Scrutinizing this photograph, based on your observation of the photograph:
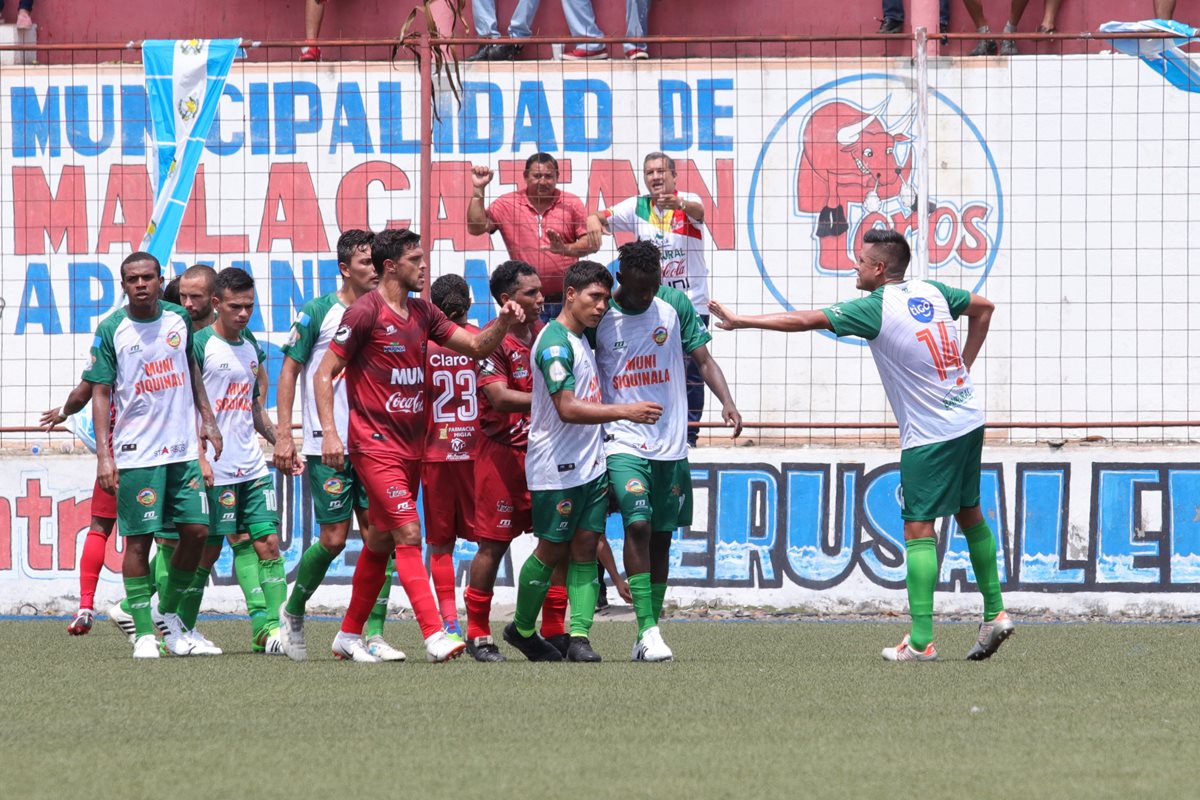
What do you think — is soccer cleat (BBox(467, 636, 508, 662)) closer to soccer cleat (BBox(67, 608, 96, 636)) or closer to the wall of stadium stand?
soccer cleat (BBox(67, 608, 96, 636))

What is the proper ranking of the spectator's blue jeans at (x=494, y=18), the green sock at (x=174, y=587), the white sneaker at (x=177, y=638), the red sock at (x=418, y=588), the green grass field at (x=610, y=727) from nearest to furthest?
the green grass field at (x=610, y=727) → the red sock at (x=418, y=588) → the white sneaker at (x=177, y=638) → the green sock at (x=174, y=587) → the spectator's blue jeans at (x=494, y=18)

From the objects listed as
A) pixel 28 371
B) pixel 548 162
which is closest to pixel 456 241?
pixel 548 162

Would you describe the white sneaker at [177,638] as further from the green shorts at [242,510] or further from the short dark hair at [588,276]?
the short dark hair at [588,276]

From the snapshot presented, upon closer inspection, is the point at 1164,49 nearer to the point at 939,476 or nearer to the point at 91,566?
the point at 939,476

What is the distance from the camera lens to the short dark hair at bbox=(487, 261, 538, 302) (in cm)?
859

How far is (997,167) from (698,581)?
4.52 m

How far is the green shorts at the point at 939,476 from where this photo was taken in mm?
8344

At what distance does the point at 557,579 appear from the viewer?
883 cm

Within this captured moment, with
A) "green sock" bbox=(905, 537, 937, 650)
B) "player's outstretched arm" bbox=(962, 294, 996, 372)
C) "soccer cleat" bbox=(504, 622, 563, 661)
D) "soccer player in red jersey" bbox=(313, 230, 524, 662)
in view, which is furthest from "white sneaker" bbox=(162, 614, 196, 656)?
"player's outstretched arm" bbox=(962, 294, 996, 372)

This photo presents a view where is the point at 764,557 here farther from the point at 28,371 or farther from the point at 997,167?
the point at 28,371

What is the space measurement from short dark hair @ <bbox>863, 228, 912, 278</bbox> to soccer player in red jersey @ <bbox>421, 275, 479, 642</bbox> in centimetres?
204

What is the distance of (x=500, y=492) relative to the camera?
28.6 ft

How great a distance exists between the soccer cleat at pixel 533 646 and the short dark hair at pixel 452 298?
1.65 metres

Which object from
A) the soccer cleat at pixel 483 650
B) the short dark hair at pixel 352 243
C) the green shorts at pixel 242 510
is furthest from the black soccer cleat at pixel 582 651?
the short dark hair at pixel 352 243
